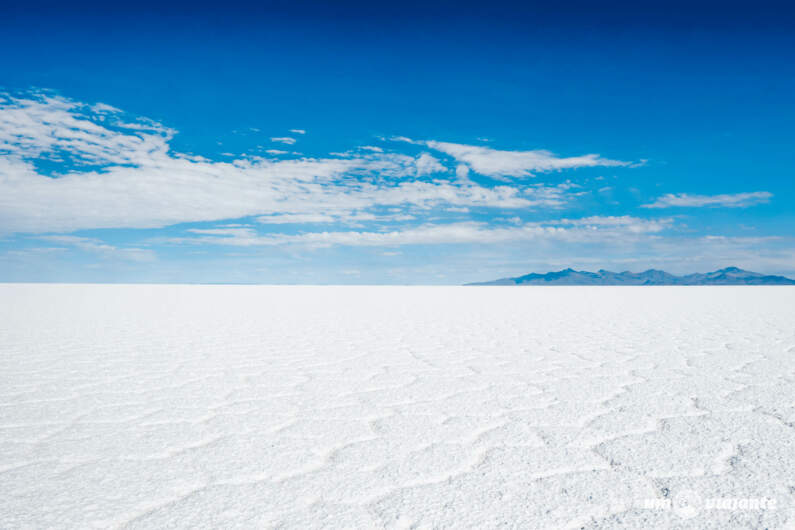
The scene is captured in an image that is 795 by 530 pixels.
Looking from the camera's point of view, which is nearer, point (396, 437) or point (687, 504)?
point (687, 504)

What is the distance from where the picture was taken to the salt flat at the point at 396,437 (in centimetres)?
159

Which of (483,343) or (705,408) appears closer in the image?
(705,408)

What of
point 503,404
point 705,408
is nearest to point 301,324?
point 503,404

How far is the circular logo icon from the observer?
5.07 ft

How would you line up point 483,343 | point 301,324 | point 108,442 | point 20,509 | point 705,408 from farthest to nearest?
point 301,324 → point 483,343 → point 705,408 → point 108,442 → point 20,509

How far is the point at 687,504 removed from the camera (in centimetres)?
160

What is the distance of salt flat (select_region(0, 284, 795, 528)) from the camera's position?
159 cm

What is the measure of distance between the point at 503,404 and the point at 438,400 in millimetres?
370

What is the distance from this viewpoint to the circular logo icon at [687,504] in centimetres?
154

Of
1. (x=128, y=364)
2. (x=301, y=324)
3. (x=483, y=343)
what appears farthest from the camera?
(x=301, y=324)

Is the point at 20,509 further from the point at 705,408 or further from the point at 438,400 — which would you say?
the point at 705,408

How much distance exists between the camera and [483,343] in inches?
221

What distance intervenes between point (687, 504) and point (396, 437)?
1130mm

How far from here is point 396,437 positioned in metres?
2.30
